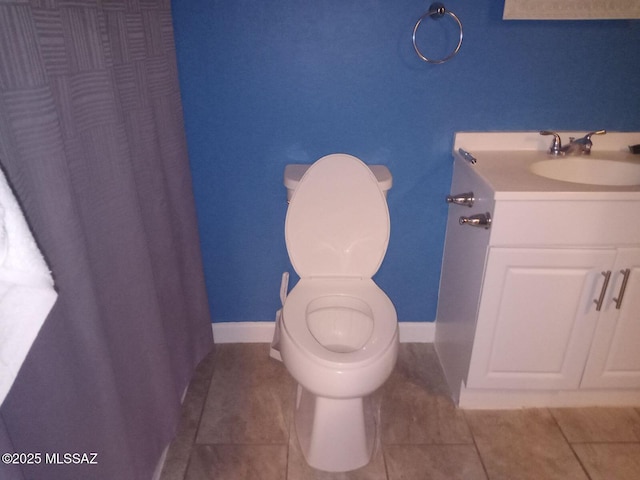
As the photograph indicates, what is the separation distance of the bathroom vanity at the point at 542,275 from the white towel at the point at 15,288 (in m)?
1.18

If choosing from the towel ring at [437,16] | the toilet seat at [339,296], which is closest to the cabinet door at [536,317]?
the toilet seat at [339,296]

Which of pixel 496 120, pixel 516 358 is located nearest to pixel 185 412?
pixel 516 358

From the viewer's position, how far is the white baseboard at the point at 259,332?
206 centimetres

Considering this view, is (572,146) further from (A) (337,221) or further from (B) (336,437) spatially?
(B) (336,437)

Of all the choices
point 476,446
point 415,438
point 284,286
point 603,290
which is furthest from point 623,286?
point 284,286

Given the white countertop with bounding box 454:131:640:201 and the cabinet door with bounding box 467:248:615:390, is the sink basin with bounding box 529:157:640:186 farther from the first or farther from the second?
the cabinet door with bounding box 467:248:615:390

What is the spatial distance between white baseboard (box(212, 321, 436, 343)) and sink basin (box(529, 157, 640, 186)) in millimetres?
836

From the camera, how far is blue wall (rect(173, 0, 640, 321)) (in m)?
1.57

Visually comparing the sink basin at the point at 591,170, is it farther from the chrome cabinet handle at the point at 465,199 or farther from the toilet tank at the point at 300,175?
the toilet tank at the point at 300,175

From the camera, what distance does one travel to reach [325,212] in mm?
1595

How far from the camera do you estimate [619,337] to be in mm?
1527

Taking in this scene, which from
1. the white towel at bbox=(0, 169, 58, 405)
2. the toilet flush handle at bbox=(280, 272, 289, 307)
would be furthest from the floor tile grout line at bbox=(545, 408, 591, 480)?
the white towel at bbox=(0, 169, 58, 405)

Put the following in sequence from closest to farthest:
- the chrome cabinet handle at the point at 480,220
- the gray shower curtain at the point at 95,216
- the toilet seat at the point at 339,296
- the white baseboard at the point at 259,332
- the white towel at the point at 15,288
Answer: the white towel at the point at 15,288 < the gray shower curtain at the point at 95,216 < the toilet seat at the point at 339,296 < the chrome cabinet handle at the point at 480,220 < the white baseboard at the point at 259,332

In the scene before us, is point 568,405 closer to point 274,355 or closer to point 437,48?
point 274,355
